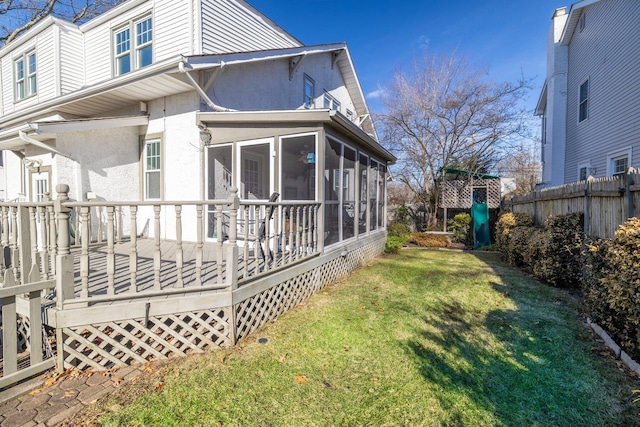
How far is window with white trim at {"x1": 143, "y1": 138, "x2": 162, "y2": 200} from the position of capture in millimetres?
7273

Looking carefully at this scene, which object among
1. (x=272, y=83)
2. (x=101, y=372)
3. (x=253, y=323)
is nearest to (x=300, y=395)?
(x=253, y=323)

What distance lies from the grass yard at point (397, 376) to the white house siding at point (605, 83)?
737cm

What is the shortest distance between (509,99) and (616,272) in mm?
14431

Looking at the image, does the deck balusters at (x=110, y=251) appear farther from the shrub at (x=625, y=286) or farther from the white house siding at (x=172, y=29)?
the white house siding at (x=172, y=29)

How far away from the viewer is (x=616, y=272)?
132 inches

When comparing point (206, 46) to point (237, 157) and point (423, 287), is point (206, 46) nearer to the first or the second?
point (237, 157)

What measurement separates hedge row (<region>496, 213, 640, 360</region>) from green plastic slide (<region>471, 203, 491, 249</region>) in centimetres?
575

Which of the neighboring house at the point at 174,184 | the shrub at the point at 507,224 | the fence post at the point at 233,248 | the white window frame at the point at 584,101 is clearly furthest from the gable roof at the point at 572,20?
the fence post at the point at 233,248

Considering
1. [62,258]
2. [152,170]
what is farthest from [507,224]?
[62,258]

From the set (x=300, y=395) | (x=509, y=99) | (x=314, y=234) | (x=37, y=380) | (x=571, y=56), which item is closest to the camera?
(x=300, y=395)

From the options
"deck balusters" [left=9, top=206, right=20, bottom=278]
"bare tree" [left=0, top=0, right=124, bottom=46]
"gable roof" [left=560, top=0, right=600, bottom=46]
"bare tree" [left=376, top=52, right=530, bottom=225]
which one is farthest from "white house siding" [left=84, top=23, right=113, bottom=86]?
"gable roof" [left=560, top=0, right=600, bottom=46]

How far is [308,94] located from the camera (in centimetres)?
1077

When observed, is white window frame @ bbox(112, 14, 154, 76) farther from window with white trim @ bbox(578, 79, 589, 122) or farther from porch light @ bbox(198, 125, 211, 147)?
window with white trim @ bbox(578, 79, 589, 122)

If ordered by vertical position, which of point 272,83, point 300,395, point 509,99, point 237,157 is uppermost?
point 509,99
